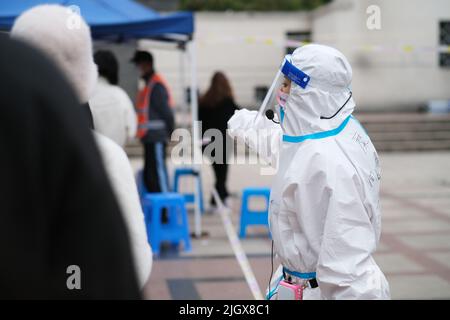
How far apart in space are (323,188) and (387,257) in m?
4.31

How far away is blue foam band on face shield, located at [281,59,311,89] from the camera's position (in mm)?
2596

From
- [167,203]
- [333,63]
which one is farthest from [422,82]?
[333,63]

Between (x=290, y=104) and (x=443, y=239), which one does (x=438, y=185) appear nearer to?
(x=443, y=239)

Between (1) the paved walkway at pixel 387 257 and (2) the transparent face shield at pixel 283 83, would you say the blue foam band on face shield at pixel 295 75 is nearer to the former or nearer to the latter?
(2) the transparent face shield at pixel 283 83

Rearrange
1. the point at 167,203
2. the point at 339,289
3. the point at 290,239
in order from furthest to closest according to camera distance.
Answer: the point at 167,203 < the point at 290,239 < the point at 339,289

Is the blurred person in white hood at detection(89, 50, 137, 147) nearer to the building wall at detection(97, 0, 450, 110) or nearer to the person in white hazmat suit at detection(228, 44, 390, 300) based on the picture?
the person in white hazmat suit at detection(228, 44, 390, 300)

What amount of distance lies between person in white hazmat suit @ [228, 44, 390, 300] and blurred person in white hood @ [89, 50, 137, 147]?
2.96 meters

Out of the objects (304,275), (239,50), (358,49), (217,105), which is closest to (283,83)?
(304,275)

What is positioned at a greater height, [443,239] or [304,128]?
[304,128]

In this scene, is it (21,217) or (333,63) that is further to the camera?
(333,63)

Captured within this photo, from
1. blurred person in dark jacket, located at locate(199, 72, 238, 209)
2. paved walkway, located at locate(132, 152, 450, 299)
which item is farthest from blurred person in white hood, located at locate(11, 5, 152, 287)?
blurred person in dark jacket, located at locate(199, 72, 238, 209)
